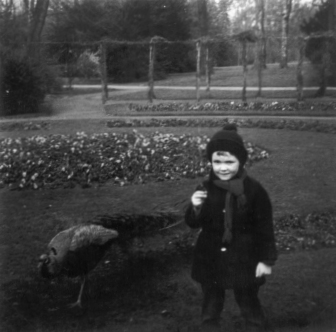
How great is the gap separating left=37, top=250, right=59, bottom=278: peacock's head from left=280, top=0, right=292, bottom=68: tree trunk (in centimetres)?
205

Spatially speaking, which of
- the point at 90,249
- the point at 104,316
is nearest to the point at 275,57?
the point at 90,249

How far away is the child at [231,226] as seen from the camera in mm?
3428

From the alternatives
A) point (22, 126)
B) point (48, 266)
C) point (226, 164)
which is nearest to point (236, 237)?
point (226, 164)

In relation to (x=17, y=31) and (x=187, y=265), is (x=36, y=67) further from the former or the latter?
(x=187, y=265)

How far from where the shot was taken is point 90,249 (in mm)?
3545

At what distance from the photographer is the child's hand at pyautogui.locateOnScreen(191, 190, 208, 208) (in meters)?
3.47

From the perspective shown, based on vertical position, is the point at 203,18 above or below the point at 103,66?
above

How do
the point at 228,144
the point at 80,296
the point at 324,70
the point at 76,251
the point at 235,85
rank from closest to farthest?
1. the point at 228,144
2. the point at 76,251
3. the point at 80,296
4. the point at 235,85
5. the point at 324,70

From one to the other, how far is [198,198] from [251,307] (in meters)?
0.83

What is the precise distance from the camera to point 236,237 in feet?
11.4

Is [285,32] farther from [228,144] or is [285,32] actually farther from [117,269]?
[117,269]

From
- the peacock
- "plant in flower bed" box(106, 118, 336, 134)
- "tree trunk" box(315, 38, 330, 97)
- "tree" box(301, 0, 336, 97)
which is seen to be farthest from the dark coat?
"tree" box(301, 0, 336, 97)

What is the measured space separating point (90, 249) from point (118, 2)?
5.50 feet

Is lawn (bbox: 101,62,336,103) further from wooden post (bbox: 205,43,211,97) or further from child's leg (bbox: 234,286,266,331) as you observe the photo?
child's leg (bbox: 234,286,266,331)
